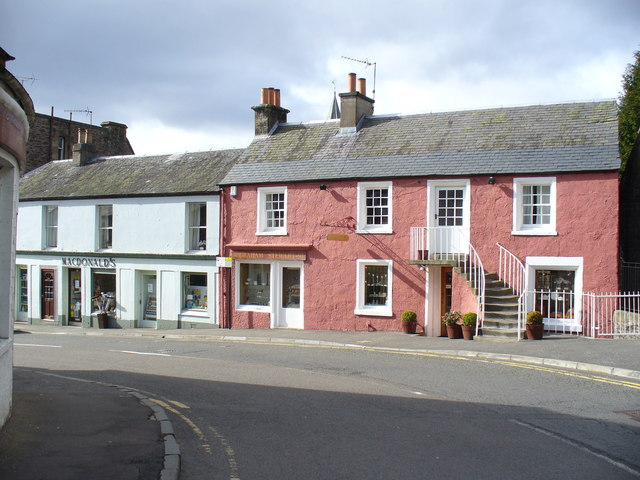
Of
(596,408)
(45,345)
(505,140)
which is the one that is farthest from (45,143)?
(596,408)

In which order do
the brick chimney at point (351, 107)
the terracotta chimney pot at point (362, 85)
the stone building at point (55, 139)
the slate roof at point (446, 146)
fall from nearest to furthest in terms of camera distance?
the slate roof at point (446, 146)
the brick chimney at point (351, 107)
the terracotta chimney pot at point (362, 85)
the stone building at point (55, 139)

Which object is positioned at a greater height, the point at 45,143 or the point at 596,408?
the point at 45,143

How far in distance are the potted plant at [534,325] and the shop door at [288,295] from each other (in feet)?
27.4

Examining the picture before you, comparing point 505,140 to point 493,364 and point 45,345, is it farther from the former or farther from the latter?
point 45,345

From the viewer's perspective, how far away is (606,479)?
6.79m

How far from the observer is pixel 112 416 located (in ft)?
31.0

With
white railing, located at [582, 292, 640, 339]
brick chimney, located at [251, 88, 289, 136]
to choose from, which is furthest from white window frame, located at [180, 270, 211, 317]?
white railing, located at [582, 292, 640, 339]

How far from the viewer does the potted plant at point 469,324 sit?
19.3 metres

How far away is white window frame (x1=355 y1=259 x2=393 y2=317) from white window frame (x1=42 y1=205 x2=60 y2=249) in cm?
1526

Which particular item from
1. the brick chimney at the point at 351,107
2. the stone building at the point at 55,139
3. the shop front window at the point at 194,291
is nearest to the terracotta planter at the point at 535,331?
the brick chimney at the point at 351,107

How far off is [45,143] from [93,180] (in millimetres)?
11195

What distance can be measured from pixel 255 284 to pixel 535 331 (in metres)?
10.5

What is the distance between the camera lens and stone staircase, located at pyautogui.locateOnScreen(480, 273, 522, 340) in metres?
18.8

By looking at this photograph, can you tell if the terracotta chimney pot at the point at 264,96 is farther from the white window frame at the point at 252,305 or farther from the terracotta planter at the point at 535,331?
the terracotta planter at the point at 535,331
